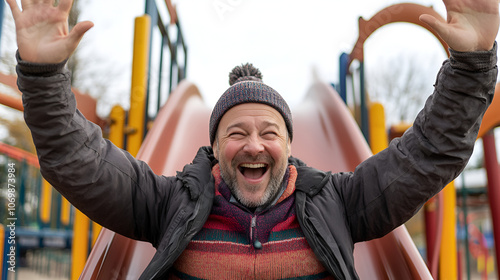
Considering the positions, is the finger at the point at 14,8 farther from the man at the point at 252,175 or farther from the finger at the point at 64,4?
the finger at the point at 64,4

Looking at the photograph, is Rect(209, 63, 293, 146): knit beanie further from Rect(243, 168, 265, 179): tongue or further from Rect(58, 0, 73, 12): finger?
Rect(58, 0, 73, 12): finger

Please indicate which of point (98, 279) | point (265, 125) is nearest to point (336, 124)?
point (265, 125)

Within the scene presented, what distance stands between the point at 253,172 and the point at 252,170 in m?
0.01

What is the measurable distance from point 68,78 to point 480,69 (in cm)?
126

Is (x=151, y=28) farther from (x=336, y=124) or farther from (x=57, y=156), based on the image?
(x=57, y=156)

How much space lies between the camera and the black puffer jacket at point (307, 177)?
1200 millimetres

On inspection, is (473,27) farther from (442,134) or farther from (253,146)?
(253,146)

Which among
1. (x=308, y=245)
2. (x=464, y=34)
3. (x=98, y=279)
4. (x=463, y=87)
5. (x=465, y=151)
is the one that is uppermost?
(x=464, y=34)

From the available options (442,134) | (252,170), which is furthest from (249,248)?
(442,134)

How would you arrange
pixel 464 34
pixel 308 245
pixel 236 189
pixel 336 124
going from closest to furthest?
pixel 464 34
pixel 308 245
pixel 236 189
pixel 336 124

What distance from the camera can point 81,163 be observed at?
1.26 metres

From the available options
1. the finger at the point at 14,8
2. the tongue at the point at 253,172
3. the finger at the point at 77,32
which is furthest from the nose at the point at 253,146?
the finger at the point at 14,8

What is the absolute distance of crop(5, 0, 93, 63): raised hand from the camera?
3.74 ft

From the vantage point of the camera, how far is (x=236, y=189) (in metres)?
1.60
